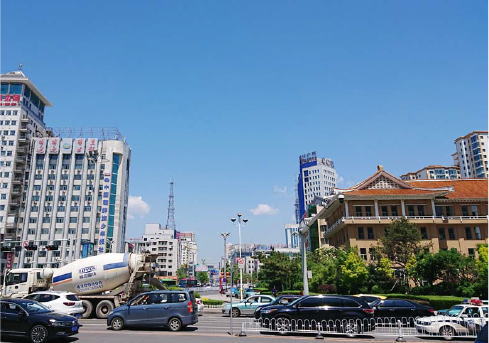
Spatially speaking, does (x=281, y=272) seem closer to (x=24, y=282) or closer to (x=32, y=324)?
(x=24, y=282)

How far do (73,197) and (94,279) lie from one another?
72.9 meters

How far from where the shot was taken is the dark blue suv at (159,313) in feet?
52.6

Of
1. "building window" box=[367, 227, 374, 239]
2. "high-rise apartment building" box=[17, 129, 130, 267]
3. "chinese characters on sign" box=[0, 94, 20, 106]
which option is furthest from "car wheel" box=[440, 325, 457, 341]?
"chinese characters on sign" box=[0, 94, 20, 106]

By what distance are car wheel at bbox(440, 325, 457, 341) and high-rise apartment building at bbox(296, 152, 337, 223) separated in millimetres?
161274

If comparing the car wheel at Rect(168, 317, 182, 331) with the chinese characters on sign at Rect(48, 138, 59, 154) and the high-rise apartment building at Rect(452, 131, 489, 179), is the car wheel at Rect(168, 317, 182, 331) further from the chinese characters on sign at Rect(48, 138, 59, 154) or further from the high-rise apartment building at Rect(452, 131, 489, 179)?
the high-rise apartment building at Rect(452, 131, 489, 179)

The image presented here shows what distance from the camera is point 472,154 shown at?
13000cm

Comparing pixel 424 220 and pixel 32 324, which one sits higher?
pixel 424 220

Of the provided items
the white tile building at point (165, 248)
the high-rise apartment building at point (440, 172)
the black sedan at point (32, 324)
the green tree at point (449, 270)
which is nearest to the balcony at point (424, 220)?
the green tree at point (449, 270)

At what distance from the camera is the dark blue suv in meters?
16.0

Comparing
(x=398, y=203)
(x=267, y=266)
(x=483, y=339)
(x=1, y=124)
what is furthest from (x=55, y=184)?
(x=483, y=339)

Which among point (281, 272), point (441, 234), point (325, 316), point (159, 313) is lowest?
point (325, 316)

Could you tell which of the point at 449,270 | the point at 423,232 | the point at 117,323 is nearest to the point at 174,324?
the point at 117,323

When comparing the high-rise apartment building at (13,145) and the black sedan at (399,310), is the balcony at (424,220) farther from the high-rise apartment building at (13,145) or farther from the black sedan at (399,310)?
the high-rise apartment building at (13,145)

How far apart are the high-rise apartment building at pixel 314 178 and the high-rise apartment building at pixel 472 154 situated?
58.8 meters
